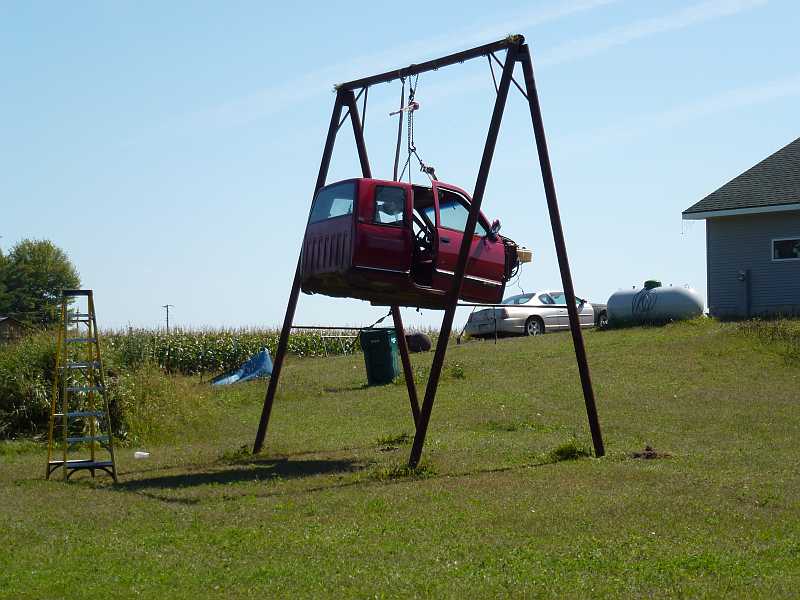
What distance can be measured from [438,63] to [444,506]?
6.92 meters

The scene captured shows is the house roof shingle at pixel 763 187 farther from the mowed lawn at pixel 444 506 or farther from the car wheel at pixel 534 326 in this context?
the mowed lawn at pixel 444 506

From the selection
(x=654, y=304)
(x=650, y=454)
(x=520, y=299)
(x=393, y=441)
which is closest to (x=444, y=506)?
(x=650, y=454)

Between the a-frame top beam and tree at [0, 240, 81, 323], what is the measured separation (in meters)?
78.9

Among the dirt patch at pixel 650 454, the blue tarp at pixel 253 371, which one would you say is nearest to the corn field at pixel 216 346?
the blue tarp at pixel 253 371

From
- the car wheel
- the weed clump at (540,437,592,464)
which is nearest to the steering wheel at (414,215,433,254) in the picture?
the weed clump at (540,437,592,464)

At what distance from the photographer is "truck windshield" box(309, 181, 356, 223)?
47.9 ft

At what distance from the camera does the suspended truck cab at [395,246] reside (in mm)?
14508

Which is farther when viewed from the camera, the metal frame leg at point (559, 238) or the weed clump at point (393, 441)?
the weed clump at point (393, 441)

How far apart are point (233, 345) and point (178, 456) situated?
24008 millimetres

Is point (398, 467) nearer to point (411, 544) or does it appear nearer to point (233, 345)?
point (411, 544)

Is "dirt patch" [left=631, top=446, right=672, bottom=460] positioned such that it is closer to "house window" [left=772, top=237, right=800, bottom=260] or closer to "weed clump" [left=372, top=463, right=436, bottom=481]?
"weed clump" [left=372, top=463, right=436, bottom=481]

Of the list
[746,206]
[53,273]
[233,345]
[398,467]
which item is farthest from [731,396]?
[53,273]

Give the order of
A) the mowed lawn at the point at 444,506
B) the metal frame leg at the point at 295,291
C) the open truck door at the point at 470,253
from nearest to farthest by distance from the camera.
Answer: the mowed lawn at the point at 444,506 < the open truck door at the point at 470,253 < the metal frame leg at the point at 295,291

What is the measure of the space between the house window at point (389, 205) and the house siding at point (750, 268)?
20.4 meters
